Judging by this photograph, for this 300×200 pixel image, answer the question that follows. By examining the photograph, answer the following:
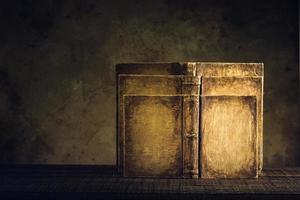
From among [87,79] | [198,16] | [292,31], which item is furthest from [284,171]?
[87,79]

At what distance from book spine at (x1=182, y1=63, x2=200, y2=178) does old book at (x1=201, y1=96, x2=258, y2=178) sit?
0.20 feet

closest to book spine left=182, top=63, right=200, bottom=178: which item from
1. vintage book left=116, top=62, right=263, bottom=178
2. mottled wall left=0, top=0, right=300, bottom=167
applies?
vintage book left=116, top=62, right=263, bottom=178

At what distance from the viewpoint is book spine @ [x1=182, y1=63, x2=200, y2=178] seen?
4.58 metres

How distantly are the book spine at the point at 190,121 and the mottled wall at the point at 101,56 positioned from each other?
0.69 metres

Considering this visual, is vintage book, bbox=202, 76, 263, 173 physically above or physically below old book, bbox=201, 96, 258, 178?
above

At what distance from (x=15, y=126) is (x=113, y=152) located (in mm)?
1024

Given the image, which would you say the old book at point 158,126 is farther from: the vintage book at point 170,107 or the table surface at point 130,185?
the table surface at point 130,185

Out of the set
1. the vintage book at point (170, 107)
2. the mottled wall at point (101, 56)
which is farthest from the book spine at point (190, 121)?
the mottled wall at point (101, 56)

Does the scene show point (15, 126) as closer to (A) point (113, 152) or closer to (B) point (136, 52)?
(A) point (113, 152)

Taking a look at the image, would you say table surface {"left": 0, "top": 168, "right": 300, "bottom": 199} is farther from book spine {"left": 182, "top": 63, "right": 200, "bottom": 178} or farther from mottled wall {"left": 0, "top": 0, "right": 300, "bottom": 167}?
mottled wall {"left": 0, "top": 0, "right": 300, "bottom": 167}

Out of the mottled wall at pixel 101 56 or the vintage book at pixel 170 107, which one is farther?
the mottled wall at pixel 101 56

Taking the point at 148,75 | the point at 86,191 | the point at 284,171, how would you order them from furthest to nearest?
1. the point at 284,171
2. the point at 148,75
3. the point at 86,191

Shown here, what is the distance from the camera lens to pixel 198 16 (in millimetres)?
5203

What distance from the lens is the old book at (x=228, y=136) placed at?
462 centimetres
